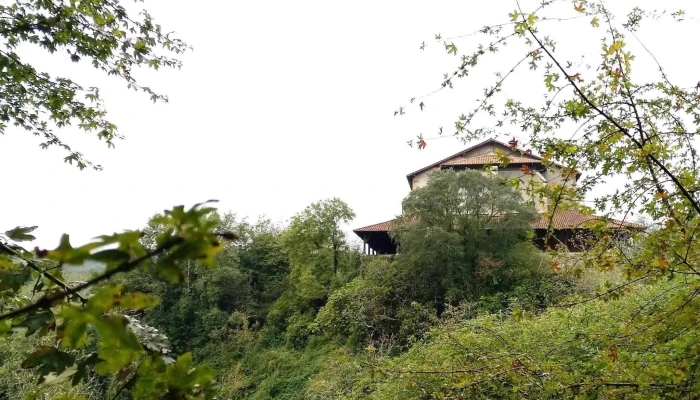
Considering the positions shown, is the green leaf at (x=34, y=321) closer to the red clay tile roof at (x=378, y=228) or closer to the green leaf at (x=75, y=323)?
the green leaf at (x=75, y=323)

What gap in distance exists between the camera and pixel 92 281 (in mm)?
478

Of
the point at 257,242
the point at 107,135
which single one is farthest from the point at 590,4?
the point at 257,242

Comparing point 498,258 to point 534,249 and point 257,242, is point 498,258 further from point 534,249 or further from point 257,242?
point 257,242

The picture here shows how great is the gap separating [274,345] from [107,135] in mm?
13279

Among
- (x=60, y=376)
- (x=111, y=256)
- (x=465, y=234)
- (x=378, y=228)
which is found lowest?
(x=60, y=376)

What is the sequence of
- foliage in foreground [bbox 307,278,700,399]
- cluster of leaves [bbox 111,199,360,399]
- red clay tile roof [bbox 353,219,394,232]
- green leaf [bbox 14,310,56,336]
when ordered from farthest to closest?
red clay tile roof [bbox 353,219,394,232] → cluster of leaves [bbox 111,199,360,399] → foliage in foreground [bbox 307,278,700,399] → green leaf [bbox 14,310,56,336]

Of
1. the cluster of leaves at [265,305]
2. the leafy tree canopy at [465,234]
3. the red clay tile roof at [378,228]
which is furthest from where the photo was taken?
the red clay tile roof at [378,228]

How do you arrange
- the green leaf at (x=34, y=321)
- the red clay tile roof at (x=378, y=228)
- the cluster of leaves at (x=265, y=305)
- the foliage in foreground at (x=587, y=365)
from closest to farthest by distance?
the green leaf at (x=34, y=321)
the foliage in foreground at (x=587, y=365)
the cluster of leaves at (x=265, y=305)
the red clay tile roof at (x=378, y=228)

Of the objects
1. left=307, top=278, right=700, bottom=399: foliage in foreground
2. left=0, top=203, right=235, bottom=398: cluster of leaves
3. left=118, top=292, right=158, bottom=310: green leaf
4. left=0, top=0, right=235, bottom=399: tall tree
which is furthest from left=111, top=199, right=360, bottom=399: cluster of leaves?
left=118, top=292, right=158, bottom=310: green leaf

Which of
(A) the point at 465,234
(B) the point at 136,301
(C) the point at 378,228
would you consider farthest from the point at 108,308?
(C) the point at 378,228

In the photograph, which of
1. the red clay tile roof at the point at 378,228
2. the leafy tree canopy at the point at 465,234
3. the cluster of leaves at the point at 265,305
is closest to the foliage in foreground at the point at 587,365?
the leafy tree canopy at the point at 465,234

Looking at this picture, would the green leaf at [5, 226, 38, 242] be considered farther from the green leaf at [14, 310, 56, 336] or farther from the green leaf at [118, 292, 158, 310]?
the green leaf at [118, 292, 158, 310]

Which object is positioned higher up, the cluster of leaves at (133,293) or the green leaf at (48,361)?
the cluster of leaves at (133,293)

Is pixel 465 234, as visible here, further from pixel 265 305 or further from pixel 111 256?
pixel 111 256
